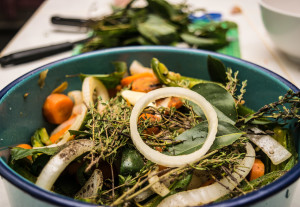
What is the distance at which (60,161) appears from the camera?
627 mm

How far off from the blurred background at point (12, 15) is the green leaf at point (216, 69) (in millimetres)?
3002

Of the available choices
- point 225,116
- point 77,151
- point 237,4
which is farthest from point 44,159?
point 237,4

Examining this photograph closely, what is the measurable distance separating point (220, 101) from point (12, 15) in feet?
11.3

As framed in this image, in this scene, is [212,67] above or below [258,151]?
above

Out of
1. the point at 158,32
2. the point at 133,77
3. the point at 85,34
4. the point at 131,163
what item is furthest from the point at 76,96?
the point at 85,34

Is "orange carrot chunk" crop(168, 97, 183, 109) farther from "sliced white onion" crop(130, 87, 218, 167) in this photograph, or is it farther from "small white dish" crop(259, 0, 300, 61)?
"small white dish" crop(259, 0, 300, 61)

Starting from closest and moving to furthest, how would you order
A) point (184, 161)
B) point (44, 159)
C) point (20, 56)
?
point (184, 161) < point (44, 159) < point (20, 56)

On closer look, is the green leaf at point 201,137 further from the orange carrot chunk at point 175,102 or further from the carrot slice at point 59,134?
the carrot slice at point 59,134

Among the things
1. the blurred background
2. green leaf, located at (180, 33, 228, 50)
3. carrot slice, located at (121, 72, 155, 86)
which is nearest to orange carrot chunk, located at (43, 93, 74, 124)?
carrot slice, located at (121, 72, 155, 86)

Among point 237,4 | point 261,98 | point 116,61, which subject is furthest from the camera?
point 237,4

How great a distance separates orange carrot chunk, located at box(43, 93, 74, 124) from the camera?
0.91m

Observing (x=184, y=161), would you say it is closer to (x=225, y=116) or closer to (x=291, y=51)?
(x=225, y=116)

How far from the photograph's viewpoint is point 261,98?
0.89m

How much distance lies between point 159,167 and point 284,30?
0.97 meters
